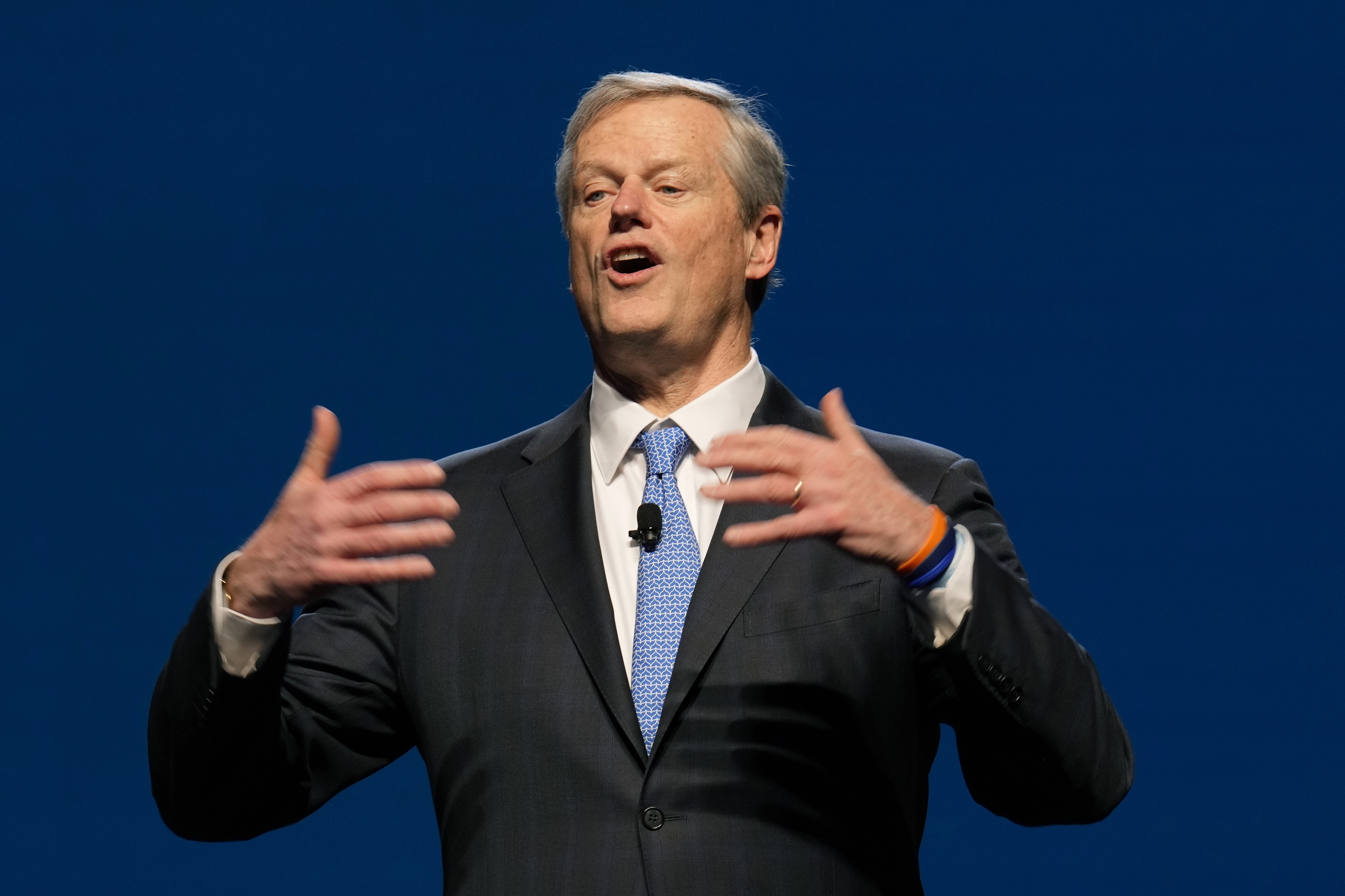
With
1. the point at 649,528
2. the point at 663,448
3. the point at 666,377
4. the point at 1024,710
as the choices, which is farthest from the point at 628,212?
the point at 1024,710

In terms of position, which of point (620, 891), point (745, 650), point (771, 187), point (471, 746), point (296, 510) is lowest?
point (620, 891)

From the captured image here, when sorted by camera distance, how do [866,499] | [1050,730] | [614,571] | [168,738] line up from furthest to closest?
[614,571] → [168,738] → [1050,730] → [866,499]

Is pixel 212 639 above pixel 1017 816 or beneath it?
above

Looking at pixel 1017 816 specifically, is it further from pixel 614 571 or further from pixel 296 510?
pixel 296 510

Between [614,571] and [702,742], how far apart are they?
26 cm

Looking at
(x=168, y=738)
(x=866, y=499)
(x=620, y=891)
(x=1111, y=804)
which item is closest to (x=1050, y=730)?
(x=1111, y=804)

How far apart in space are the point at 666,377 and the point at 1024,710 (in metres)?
0.72

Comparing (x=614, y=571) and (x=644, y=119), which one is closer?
(x=614, y=571)

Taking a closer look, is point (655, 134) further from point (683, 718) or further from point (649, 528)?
point (683, 718)

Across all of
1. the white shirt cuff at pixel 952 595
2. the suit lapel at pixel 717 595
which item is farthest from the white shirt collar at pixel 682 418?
the white shirt cuff at pixel 952 595

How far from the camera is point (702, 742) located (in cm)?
185

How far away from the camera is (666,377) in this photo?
7.32 ft

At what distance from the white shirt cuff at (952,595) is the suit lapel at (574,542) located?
0.37m

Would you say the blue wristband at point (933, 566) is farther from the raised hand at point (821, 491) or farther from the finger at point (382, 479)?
the finger at point (382, 479)
